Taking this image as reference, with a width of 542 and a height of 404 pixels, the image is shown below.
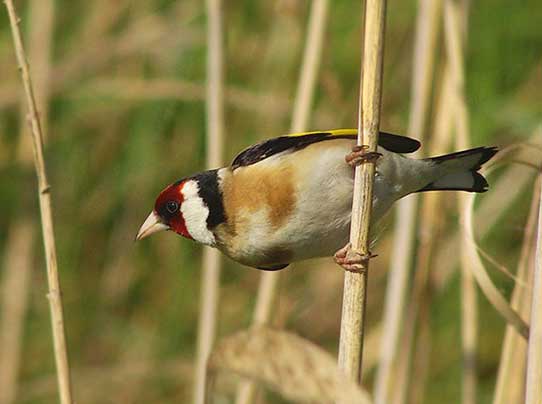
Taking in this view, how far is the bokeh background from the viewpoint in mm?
2461

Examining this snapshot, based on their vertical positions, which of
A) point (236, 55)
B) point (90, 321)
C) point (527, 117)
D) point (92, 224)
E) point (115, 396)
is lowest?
point (115, 396)

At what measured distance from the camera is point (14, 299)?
273 cm

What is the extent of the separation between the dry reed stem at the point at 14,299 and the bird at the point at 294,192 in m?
1.14

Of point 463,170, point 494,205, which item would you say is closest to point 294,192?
point 463,170

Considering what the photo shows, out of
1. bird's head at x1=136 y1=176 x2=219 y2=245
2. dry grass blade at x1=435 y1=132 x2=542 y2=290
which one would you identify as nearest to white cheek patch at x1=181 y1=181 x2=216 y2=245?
bird's head at x1=136 y1=176 x2=219 y2=245

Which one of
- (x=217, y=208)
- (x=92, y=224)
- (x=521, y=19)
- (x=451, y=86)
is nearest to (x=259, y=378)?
(x=217, y=208)

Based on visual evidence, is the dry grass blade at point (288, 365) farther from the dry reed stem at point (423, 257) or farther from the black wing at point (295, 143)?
the dry reed stem at point (423, 257)

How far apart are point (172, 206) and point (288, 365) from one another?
2.58 feet

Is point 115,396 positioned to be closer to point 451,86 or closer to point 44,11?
point 44,11

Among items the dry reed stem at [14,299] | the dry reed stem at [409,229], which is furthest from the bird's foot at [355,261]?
the dry reed stem at [14,299]

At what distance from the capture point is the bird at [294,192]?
60.4 inches

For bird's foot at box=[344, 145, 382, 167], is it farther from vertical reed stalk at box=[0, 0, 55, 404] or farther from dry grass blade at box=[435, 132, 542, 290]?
vertical reed stalk at box=[0, 0, 55, 404]

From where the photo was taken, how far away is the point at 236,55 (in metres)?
2.77

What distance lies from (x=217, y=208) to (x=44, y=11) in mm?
1167
